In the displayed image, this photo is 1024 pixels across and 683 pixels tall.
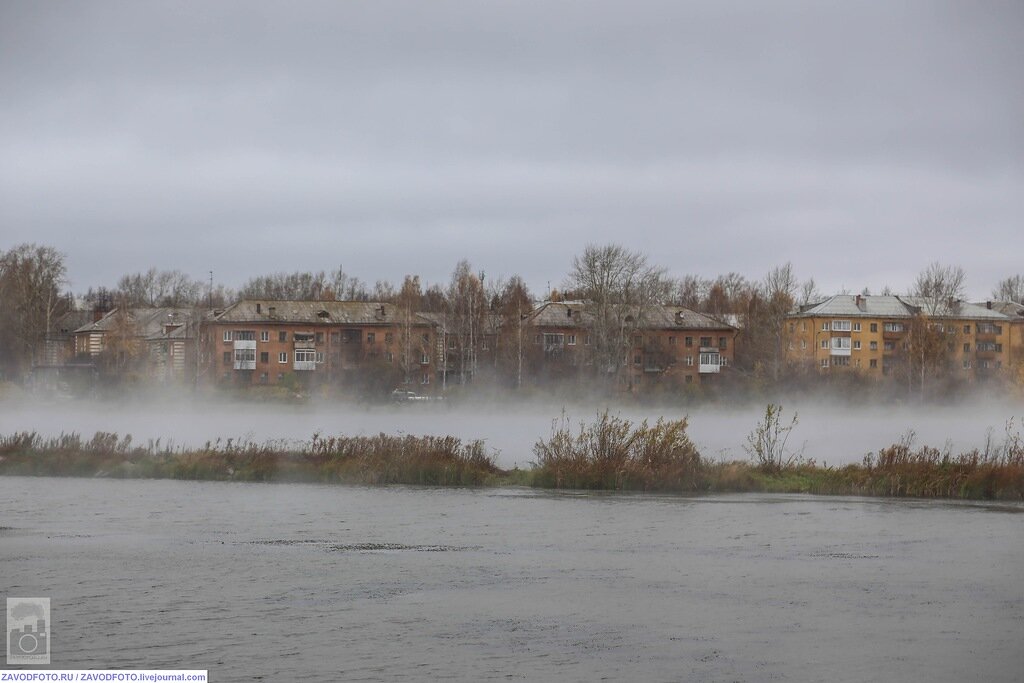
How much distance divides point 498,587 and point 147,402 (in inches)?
3491

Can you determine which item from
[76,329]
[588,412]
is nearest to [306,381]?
[588,412]

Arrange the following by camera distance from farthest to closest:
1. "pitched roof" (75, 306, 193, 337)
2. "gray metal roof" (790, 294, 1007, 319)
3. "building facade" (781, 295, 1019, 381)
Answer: "gray metal roof" (790, 294, 1007, 319)
"building facade" (781, 295, 1019, 381)
"pitched roof" (75, 306, 193, 337)

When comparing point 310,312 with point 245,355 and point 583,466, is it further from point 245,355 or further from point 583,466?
point 583,466

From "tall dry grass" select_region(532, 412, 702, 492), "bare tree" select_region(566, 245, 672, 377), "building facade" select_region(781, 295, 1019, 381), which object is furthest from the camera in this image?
"building facade" select_region(781, 295, 1019, 381)

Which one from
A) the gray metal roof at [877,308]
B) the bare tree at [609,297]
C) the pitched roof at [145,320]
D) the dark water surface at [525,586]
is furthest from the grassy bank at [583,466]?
the gray metal roof at [877,308]

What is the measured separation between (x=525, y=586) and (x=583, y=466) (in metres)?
17.0

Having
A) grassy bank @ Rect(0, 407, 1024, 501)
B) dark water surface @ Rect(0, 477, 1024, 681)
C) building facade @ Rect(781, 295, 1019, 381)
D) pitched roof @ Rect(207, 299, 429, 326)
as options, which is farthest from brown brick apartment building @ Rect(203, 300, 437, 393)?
dark water surface @ Rect(0, 477, 1024, 681)

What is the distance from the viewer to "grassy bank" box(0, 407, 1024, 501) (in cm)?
4016

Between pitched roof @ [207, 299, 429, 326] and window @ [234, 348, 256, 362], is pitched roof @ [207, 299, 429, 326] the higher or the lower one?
the higher one

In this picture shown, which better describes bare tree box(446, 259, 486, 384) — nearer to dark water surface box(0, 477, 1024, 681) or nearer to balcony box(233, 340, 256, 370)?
balcony box(233, 340, 256, 370)

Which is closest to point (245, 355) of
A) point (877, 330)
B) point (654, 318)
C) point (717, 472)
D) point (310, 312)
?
point (310, 312)

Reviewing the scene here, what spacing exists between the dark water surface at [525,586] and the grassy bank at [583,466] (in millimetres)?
2473

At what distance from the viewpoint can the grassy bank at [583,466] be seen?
132 feet

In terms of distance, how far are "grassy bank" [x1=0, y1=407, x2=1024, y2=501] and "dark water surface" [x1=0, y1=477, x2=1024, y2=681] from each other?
8.11 ft
